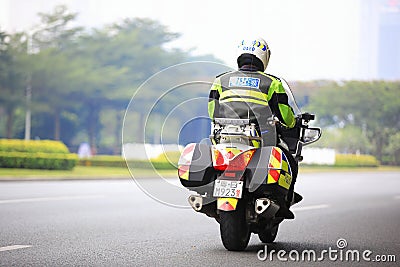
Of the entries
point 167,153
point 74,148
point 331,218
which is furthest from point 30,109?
point 167,153

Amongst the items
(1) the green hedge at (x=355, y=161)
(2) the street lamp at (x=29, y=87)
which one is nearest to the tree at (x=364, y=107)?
(1) the green hedge at (x=355, y=161)

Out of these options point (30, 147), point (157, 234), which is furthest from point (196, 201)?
point (30, 147)

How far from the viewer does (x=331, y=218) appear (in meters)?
13.3

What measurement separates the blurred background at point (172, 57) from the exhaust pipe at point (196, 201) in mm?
36838

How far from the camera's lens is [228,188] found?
25.5ft

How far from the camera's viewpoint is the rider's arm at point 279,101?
26.5ft

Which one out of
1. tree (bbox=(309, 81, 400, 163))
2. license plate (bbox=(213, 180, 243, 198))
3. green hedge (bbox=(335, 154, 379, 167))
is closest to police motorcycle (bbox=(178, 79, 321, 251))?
license plate (bbox=(213, 180, 243, 198))

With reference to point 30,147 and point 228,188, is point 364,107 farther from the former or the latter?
point 228,188

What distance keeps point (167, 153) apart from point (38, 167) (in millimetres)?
23648

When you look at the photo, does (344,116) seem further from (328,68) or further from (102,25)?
(102,25)

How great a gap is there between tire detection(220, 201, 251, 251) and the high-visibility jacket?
94cm

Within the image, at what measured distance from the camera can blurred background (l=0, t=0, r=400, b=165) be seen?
4847 cm

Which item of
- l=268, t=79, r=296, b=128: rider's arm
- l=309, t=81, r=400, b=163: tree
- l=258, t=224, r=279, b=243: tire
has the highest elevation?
l=309, t=81, r=400, b=163: tree

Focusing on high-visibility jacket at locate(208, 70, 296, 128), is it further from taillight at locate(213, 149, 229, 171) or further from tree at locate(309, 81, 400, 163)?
tree at locate(309, 81, 400, 163)
